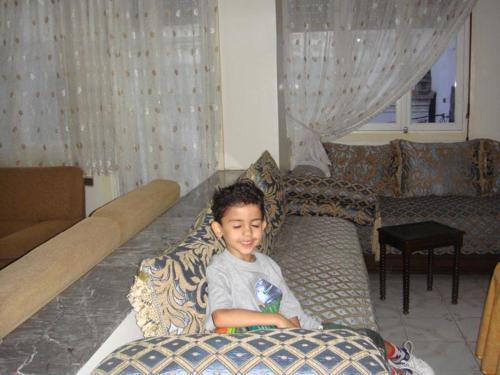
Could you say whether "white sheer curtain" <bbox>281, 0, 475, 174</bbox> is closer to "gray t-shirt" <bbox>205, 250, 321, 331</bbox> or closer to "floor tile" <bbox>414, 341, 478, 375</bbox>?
"floor tile" <bbox>414, 341, 478, 375</bbox>

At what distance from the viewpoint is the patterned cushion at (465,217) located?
344 cm

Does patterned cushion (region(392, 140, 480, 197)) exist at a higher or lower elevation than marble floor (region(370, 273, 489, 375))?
higher

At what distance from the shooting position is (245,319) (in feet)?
4.50

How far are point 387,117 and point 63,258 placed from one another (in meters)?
3.46

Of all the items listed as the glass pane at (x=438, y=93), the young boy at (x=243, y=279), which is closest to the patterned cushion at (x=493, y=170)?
the glass pane at (x=438, y=93)

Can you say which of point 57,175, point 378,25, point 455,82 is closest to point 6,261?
point 57,175

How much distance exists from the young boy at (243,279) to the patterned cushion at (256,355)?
39 centimetres

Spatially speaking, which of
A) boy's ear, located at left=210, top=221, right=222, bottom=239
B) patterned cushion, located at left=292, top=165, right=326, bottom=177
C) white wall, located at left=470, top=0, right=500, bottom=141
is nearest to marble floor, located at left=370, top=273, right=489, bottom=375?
patterned cushion, located at left=292, top=165, right=326, bottom=177

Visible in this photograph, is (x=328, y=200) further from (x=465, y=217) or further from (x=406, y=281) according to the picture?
(x=465, y=217)

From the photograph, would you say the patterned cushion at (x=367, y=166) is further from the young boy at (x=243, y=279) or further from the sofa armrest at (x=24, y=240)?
the young boy at (x=243, y=279)

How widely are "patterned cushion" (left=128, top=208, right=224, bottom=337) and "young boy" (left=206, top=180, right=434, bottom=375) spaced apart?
0.13 feet

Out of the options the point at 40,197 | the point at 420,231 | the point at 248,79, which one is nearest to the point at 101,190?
the point at 40,197

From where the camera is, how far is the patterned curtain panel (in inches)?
151

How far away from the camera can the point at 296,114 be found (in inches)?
167
